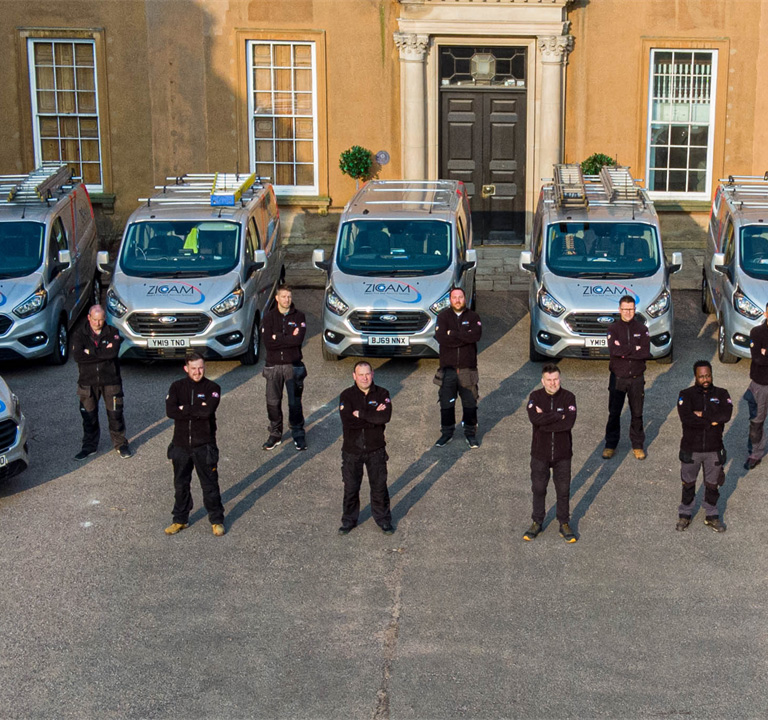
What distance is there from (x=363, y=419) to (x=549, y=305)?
216 inches

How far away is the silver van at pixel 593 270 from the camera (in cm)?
1443

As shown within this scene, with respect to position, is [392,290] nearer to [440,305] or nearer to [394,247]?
[440,305]

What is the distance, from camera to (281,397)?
40.4ft

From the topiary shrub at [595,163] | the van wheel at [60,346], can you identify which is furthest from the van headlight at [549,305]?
the topiary shrub at [595,163]

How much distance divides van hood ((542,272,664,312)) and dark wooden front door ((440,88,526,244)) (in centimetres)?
743

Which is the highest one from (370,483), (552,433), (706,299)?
(552,433)

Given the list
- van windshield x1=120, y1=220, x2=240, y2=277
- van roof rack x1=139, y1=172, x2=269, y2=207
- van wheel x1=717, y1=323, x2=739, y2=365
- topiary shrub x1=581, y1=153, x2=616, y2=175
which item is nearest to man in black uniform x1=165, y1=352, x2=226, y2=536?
van windshield x1=120, y1=220, x2=240, y2=277

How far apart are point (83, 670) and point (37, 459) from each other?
449 centimetres

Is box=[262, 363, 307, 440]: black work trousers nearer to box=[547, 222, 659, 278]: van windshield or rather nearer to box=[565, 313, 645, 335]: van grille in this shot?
→ box=[565, 313, 645, 335]: van grille

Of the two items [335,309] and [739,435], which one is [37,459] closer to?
[335,309]

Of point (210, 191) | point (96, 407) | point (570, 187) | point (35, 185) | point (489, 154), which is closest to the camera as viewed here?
point (96, 407)

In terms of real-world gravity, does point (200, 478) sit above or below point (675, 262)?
below

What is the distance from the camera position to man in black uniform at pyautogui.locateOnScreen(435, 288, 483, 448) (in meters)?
12.1

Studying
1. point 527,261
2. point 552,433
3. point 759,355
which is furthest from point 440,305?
point 552,433
